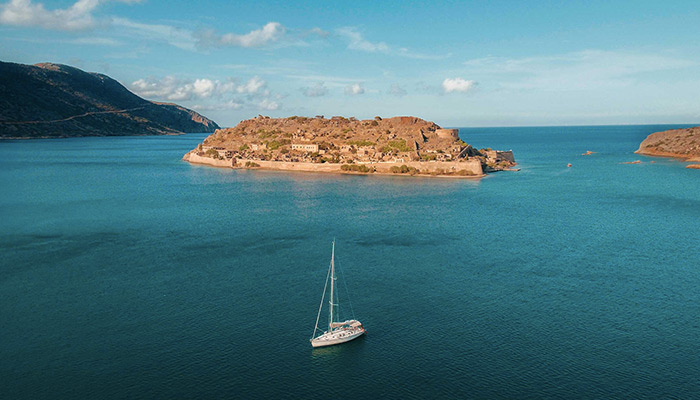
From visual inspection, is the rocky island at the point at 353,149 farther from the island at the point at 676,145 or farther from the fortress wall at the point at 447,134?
the island at the point at 676,145

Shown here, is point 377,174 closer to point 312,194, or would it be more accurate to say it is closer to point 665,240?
point 312,194

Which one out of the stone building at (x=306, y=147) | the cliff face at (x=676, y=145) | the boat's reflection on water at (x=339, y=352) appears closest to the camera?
the boat's reflection on water at (x=339, y=352)

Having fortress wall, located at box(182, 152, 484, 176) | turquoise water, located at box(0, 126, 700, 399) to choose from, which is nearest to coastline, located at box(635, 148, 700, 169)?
fortress wall, located at box(182, 152, 484, 176)

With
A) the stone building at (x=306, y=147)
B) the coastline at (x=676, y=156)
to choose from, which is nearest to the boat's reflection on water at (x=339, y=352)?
the stone building at (x=306, y=147)

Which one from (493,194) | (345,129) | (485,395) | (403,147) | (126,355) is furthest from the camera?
(345,129)

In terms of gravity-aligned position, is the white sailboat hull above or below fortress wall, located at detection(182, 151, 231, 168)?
below

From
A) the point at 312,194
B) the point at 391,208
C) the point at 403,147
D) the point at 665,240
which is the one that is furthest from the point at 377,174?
the point at 665,240

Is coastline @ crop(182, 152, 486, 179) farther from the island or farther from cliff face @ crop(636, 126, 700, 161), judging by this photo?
cliff face @ crop(636, 126, 700, 161)
